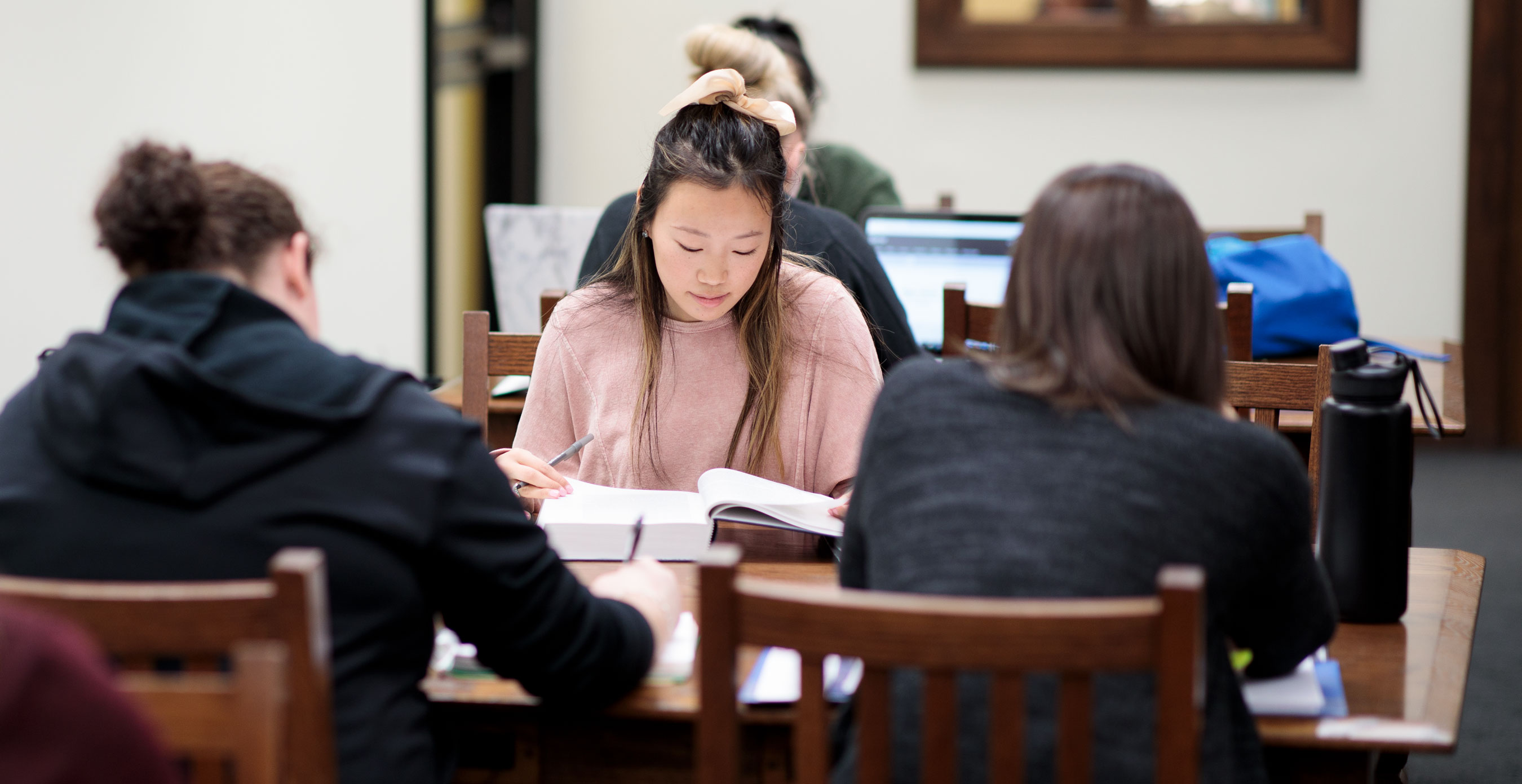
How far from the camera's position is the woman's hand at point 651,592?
123 cm

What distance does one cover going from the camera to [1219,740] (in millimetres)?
1046

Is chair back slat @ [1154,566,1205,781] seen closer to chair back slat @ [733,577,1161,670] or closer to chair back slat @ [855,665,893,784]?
chair back slat @ [733,577,1161,670]

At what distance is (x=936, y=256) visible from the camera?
297 centimetres

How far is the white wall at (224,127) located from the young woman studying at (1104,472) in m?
1.45

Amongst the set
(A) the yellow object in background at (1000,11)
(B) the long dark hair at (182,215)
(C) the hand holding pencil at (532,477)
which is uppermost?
(A) the yellow object in background at (1000,11)

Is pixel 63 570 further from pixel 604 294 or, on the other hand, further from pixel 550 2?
pixel 550 2

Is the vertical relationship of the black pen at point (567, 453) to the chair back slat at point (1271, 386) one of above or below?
below

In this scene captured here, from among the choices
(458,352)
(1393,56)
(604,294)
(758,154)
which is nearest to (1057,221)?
(758,154)

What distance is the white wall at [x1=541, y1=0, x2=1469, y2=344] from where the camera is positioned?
479 centimetres

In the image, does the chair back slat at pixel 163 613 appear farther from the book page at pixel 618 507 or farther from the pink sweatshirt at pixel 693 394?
the pink sweatshirt at pixel 693 394

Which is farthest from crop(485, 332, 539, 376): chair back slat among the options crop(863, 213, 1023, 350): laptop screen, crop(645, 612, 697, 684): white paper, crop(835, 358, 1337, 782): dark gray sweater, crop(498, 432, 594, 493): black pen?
crop(863, 213, 1023, 350): laptop screen

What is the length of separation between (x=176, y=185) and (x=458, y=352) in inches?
130

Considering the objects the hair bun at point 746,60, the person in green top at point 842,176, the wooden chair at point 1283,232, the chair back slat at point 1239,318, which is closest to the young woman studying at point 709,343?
the chair back slat at point 1239,318

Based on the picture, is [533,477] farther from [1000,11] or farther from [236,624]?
[1000,11]
